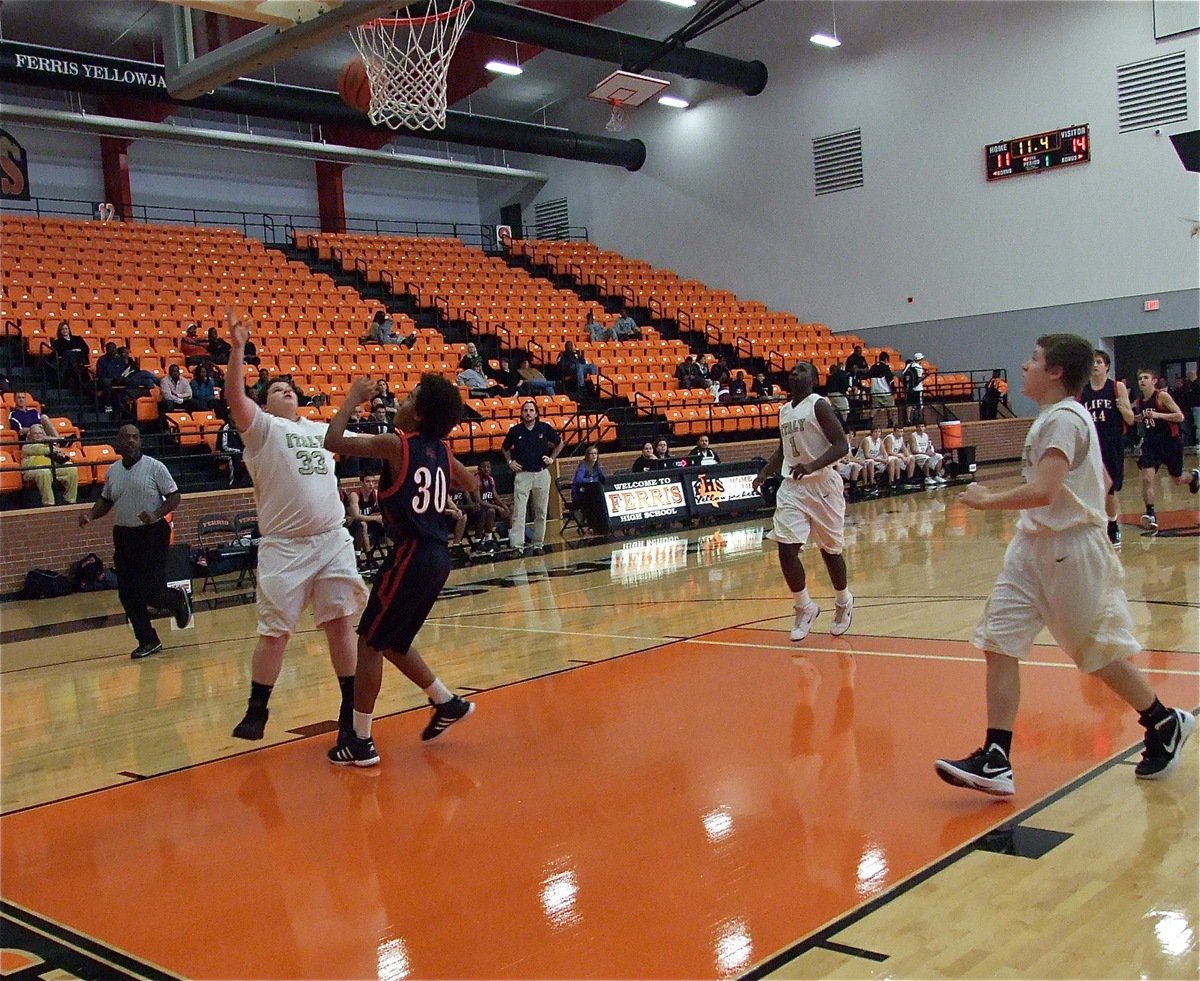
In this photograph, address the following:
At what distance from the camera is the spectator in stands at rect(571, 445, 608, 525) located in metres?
15.7

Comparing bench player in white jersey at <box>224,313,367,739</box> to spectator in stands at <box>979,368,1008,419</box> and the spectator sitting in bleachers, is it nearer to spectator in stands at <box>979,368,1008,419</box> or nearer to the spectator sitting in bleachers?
the spectator sitting in bleachers

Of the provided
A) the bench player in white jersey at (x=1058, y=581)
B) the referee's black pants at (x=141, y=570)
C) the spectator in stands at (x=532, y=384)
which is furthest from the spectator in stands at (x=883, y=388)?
the bench player in white jersey at (x=1058, y=581)

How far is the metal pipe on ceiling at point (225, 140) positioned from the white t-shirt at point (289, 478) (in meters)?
19.4

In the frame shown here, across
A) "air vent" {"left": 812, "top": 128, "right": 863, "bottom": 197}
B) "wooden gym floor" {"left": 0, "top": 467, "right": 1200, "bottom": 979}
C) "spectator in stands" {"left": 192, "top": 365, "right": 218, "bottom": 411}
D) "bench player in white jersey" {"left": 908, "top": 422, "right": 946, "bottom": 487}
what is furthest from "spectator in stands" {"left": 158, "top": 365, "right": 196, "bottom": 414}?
"air vent" {"left": 812, "top": 128, "right": 863, "bottom": 197}

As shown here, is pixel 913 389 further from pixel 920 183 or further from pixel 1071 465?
pixel 1071 465

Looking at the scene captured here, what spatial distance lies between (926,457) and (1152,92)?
352 inches

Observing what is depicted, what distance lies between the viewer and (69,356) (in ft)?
51.5

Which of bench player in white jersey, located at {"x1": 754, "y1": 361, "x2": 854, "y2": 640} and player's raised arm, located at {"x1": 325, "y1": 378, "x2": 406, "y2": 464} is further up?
player's raised arm, located at {"x1": 325, "y1": 378, "x2": 406, "y2": 464}

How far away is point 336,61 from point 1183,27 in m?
17.1

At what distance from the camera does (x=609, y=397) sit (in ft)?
68.1

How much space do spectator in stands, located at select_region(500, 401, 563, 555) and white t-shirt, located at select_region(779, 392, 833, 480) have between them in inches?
272

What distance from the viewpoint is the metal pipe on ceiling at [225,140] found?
21.9 m

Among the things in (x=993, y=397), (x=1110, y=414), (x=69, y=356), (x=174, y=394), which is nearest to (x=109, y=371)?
(x=69, y=356)

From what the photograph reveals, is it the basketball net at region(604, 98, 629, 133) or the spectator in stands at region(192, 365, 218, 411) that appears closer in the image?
the spectator in stands at region(192, 365, 218, 411)
